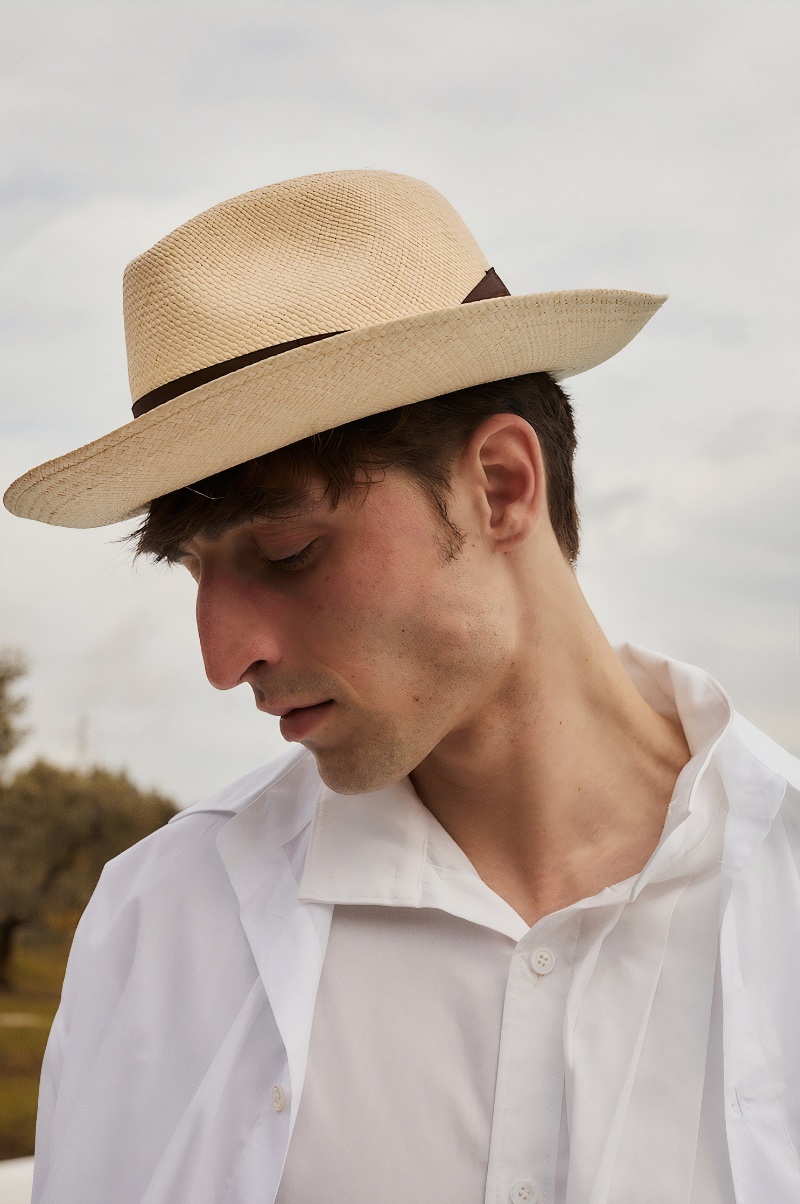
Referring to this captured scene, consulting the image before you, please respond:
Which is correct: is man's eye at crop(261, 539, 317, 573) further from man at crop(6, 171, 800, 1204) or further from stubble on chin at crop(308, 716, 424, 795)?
stubble on chin at crop(308, 716, 424, 795)

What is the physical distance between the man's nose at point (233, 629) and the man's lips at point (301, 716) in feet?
0.21

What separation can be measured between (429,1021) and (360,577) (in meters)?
0.50

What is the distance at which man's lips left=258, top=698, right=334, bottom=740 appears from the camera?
1.28 meters

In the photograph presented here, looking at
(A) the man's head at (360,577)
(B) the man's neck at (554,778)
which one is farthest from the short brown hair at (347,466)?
(B) the man's neck at (554,778)

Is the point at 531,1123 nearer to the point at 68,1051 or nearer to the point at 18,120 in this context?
the point at 68,1051

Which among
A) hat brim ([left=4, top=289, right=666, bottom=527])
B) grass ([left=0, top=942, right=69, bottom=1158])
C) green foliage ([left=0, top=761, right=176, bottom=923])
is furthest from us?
green foliage ([left=0, top=761, right=176, bottom=923])

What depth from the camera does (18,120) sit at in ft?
11.6

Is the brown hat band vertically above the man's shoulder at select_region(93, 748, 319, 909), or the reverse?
the brown hat band

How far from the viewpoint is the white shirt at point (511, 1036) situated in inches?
45.6

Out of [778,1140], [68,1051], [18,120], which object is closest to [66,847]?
[18,120]

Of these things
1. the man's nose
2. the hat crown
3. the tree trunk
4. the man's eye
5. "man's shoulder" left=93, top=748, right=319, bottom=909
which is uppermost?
the hat crown

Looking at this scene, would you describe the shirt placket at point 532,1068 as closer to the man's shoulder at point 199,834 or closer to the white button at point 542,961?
the white button at point 542,961

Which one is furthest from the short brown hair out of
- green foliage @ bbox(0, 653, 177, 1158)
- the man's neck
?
green foliage @ bbox(0, 653, 177, 1158)

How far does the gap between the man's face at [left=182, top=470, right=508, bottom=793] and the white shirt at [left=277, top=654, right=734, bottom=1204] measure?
0.59 feet
